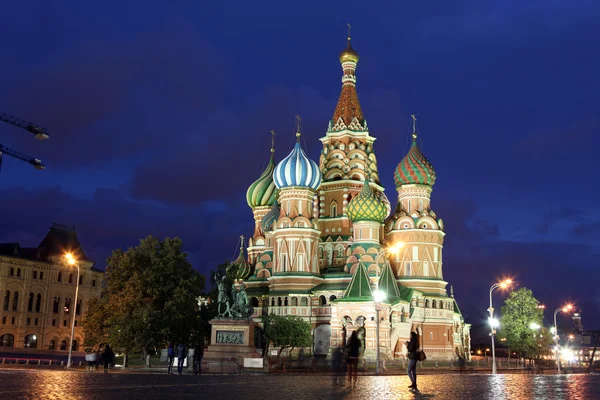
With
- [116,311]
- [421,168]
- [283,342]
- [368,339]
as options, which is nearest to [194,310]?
[116,311]

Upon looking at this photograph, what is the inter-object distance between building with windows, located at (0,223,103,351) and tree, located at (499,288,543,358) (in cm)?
4986

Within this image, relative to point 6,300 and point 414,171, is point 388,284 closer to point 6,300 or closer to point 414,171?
point 414,171

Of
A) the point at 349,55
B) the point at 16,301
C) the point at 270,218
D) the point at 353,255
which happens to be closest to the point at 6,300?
the point at 16,301

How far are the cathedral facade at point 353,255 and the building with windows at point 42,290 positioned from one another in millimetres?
28691

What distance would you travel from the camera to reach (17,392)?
17.0 m

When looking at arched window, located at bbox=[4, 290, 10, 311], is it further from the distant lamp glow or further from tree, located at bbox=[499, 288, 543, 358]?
tree, located at bbox=[499, 288, 543, 358]

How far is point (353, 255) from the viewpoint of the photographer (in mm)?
65062

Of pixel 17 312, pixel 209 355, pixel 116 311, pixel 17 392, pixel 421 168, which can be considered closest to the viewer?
pixel 17 392

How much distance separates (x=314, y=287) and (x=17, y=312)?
40737mm

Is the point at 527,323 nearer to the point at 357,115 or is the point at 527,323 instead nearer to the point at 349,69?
the point at 357,115

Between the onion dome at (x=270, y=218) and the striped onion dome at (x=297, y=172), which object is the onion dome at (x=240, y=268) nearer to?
the onion dome at (x=270, y=218)

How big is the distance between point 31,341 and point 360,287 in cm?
4764

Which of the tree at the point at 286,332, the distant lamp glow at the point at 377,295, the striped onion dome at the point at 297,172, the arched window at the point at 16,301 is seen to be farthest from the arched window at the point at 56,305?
the distant lamp glow at the point at 377,295

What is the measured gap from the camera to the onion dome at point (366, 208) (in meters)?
65.7
